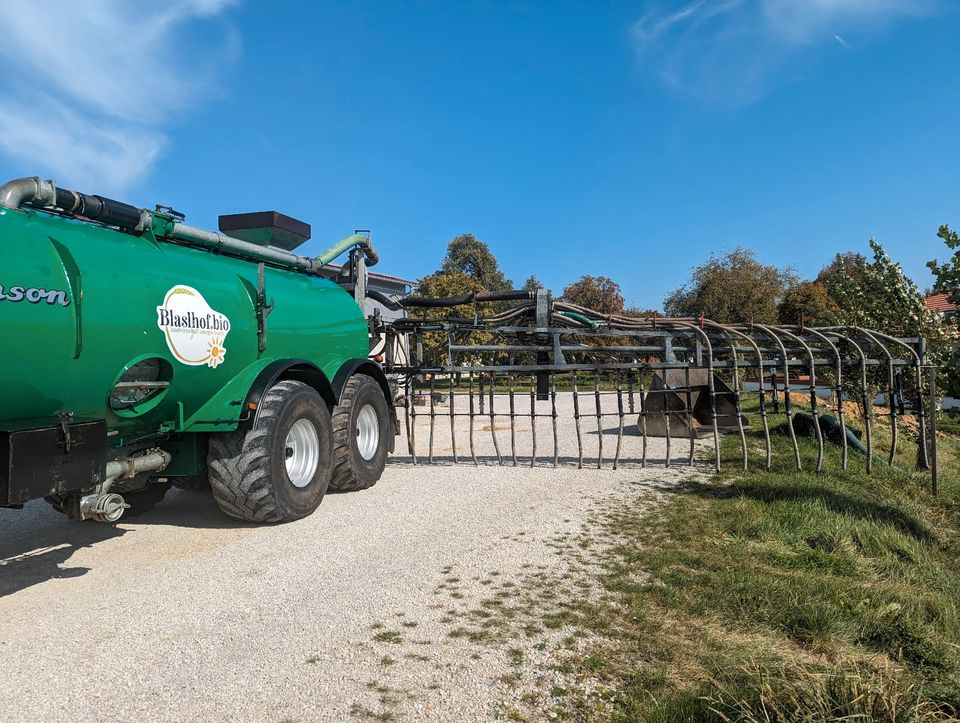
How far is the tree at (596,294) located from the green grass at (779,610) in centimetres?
3195

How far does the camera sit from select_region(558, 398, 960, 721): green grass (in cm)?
284

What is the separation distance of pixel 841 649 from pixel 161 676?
3.64 metres

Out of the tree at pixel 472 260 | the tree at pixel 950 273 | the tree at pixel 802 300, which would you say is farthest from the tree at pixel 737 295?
the tree at pixel 950 273

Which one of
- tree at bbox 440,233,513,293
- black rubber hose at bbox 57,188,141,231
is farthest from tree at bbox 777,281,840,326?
black rubber hose at bbox 57,188,141,231

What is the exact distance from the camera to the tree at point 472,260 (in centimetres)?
4934

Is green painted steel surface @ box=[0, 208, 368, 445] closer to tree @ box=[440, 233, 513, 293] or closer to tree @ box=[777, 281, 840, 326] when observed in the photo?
tree @ box=[777, 281, 840, 326]

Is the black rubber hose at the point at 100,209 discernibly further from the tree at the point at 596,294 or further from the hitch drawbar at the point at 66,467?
the tree at the point at 596,294

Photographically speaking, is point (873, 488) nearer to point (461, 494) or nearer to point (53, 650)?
point (461, 494)

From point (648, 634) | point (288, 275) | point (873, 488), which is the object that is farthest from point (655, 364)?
point (648, 634)

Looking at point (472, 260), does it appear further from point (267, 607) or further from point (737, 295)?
point (267, 607)

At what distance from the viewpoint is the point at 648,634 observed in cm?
378

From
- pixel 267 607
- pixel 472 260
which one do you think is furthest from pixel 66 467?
pixel 472 260

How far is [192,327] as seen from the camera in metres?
5.27

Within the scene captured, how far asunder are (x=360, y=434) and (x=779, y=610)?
522cm
